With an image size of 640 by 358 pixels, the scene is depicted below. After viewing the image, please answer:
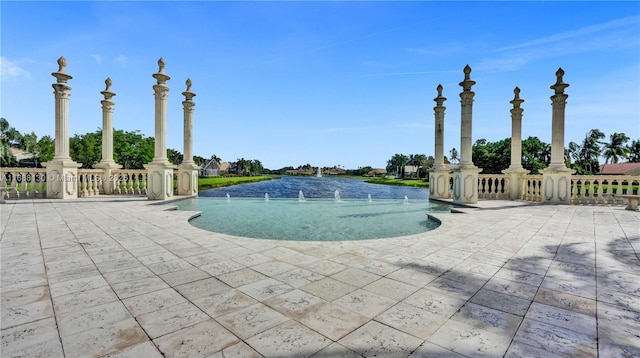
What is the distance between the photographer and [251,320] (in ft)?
8.35

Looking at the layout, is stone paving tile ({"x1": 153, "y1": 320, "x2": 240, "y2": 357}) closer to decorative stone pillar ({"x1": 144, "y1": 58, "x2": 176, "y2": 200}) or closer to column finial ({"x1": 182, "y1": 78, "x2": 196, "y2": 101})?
decorative stone pillar ({"x1": 144, "y1": 58, "x2": 176, "y2": 200})

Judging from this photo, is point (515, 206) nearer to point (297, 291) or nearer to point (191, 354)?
point (297, 291)

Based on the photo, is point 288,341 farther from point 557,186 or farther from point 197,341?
point 557,186

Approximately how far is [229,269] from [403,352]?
2474mm

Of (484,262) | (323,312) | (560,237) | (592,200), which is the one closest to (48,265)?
(323,312)

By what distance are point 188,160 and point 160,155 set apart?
1.96m

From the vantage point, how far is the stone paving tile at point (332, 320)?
2.38 meters

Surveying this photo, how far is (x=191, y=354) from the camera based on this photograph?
2062 mm

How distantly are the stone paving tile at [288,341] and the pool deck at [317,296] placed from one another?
14 mm

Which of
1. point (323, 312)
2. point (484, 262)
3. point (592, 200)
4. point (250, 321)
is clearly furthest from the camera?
point (592, 200)

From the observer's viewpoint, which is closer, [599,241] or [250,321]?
[250,321]

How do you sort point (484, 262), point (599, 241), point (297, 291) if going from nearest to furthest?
1. point (297, 291)
2. point (484, 262)
3. point (599, 241)

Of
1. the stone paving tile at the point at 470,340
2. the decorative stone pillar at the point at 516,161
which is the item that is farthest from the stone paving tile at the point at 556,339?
the decorative stone pillar at the point at 516,161

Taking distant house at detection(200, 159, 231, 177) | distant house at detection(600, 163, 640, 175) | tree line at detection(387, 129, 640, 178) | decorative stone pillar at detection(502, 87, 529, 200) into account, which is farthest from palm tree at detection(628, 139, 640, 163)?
distant house at detection(200, 159, 231, 177)
